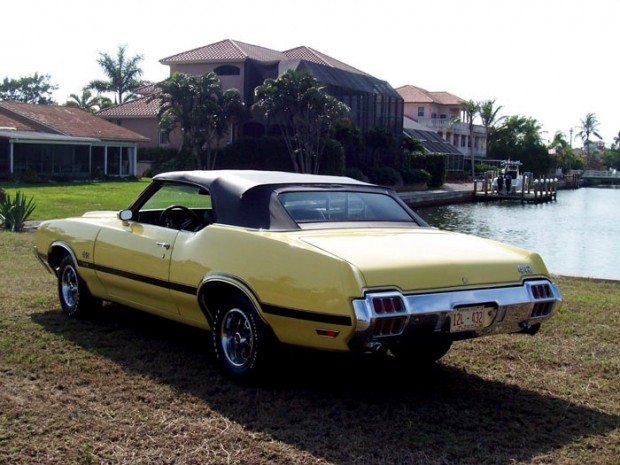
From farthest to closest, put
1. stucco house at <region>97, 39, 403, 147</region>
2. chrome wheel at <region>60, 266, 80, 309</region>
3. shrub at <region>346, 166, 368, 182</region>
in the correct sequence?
stucco house at <region>97, 39, 403, 147</region> < shrub at <region>346, 166, 368, 182</region> < chrome wheel at <region>60, 266, 80, 309</region>

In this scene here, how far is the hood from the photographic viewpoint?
459 centimetres

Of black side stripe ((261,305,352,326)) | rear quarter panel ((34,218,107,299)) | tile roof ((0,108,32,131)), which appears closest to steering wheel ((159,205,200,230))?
rear quarter panel ((34,218,107,299))

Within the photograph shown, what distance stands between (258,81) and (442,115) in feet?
142

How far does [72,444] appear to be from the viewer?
4.10 meters

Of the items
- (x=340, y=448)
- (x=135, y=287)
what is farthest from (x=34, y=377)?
(x=340, y=448)

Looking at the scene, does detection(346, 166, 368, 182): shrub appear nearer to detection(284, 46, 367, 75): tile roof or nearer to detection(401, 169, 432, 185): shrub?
detection(401, 169, 432, 185): shrub

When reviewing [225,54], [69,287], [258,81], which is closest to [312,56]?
[258,81]

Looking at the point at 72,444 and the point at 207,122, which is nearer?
the point at 72,444

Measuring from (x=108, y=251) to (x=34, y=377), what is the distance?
4.94 ft

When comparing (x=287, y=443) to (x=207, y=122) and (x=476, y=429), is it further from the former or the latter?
(x=207, y=122)

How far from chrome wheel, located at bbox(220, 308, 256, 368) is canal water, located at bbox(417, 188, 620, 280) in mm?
9290

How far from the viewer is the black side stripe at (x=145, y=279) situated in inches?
219

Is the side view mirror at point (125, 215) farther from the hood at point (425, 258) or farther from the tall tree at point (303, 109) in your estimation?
the tall tree at point (303, 109)

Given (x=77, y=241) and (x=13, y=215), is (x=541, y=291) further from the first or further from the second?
(x=13, y=215)
